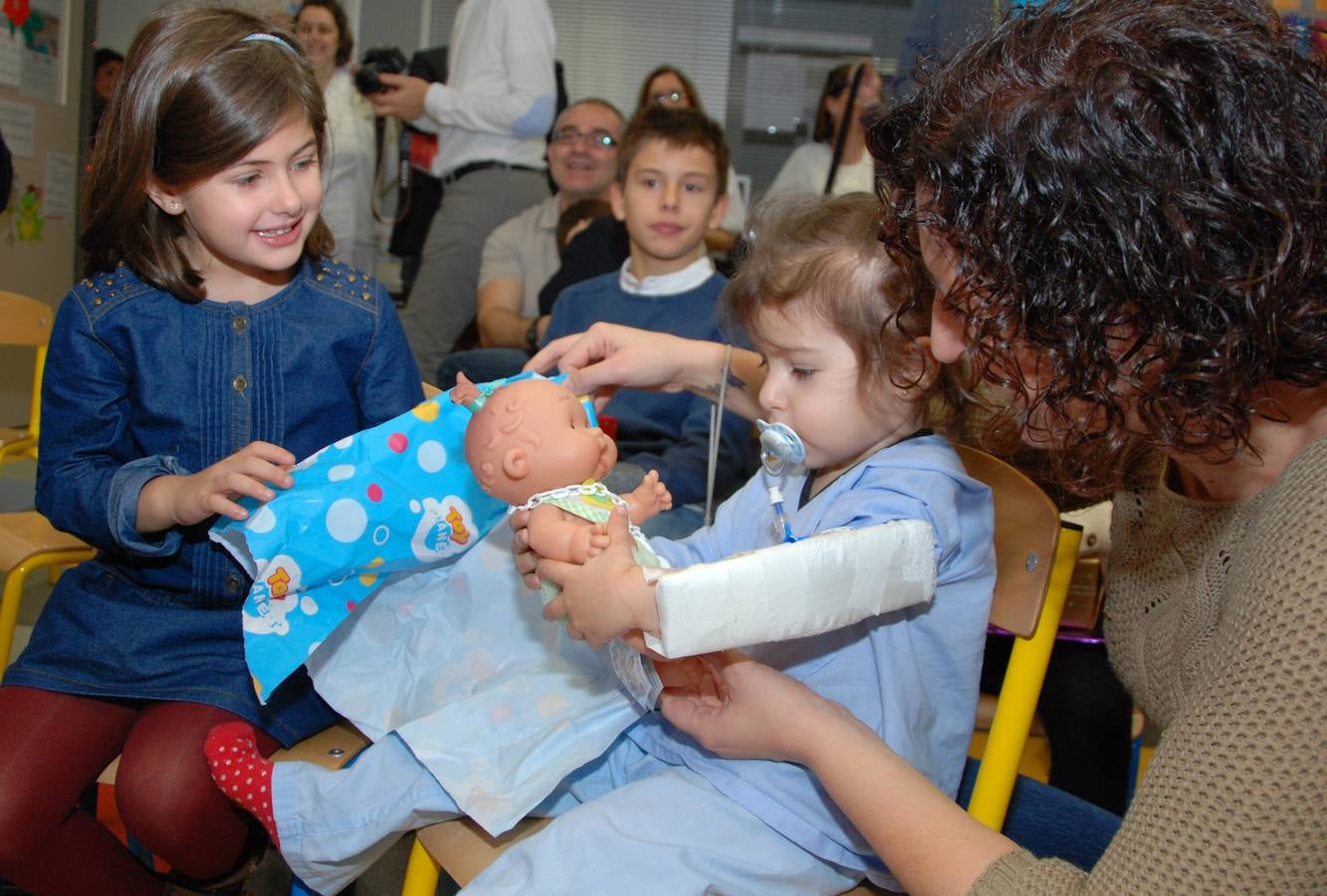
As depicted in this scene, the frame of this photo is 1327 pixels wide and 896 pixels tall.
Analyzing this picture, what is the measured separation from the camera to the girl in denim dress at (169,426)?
4.11 ft

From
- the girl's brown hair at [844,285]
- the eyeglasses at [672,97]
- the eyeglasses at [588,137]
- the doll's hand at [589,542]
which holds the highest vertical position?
the eyeglasses at [672,97]

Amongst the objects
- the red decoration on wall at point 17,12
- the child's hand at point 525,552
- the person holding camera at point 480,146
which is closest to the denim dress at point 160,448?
the child's hand at point 525,552

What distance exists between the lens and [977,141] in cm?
84

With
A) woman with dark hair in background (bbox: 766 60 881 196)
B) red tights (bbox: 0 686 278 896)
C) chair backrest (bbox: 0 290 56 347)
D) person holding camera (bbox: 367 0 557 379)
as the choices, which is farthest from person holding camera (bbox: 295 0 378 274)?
red tights (bbox: 0 686 278 896)

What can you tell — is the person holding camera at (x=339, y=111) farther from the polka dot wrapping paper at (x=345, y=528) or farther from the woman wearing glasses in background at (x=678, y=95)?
the polka dot wrapping paper at (x=345, y=528)

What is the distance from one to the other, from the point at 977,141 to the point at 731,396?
718 millimetres

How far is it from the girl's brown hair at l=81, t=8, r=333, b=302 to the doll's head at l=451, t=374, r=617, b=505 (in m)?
0.53

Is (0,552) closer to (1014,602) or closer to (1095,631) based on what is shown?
(1014,602)

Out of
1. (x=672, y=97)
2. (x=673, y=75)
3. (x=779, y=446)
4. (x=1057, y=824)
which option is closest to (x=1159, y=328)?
(x=779, y=446)

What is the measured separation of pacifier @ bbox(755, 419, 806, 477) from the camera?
113 cm

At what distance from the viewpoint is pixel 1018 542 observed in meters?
1.14

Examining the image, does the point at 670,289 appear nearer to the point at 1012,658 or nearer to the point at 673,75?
the point at 1012,658

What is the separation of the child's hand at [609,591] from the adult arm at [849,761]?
0.42 ft

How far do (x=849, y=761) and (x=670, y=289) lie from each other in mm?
1586
